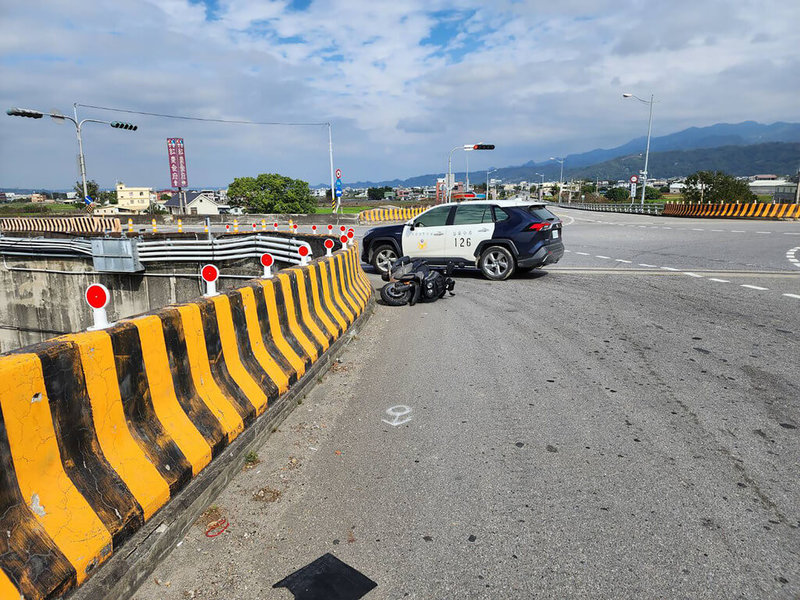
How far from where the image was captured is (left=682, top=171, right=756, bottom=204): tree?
215 feet

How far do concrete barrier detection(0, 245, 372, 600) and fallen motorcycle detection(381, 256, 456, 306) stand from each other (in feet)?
16.5

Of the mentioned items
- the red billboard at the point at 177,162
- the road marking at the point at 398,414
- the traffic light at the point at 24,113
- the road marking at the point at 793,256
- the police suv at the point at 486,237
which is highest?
the traffic light at the point at 24,113

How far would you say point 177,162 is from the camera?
15875mm

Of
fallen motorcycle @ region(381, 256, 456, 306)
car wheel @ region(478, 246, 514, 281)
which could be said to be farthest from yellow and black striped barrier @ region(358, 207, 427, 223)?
fallen motorcycle @ region(381, 256, 456, 306)

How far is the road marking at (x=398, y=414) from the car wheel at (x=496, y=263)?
7318 mm

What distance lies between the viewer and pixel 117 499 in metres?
2.72

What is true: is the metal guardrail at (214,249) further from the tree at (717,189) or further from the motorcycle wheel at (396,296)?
the tree at (717,189)

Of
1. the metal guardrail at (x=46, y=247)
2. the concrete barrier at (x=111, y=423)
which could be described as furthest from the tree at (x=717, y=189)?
the concrete barrier at (x=111, y=423)

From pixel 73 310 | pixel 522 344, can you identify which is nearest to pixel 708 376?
pixel 522 344

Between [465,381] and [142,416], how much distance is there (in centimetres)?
322

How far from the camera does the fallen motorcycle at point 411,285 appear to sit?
30.9ft

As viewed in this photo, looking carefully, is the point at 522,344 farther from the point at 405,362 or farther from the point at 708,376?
the point at 708,376

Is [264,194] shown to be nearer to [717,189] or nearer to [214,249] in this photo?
[717,189]

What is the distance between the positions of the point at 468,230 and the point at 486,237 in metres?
0.44
